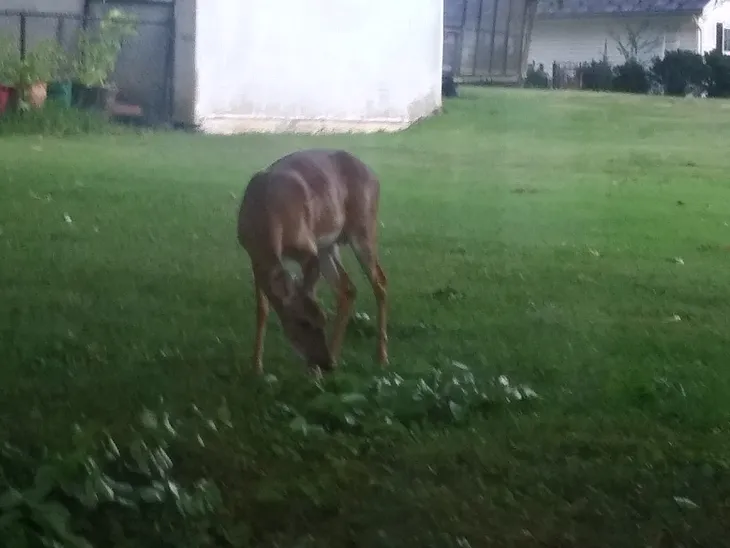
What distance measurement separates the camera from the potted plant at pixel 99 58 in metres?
9.91

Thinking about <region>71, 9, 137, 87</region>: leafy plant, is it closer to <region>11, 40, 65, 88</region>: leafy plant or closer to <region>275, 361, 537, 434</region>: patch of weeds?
<region>11, 40, 65, 88</region>: leafy plant

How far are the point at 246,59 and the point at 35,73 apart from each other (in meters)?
1.78

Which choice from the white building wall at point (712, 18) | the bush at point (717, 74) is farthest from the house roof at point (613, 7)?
the bush at point (717, 74)

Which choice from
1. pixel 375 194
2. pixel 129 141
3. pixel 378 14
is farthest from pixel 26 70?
pixel 375 194

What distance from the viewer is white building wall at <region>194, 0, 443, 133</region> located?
33.3 ft

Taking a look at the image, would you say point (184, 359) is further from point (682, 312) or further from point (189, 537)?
point (682, 312)

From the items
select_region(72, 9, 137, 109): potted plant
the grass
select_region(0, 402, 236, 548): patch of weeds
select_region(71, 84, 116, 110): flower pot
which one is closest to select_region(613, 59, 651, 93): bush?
the grass

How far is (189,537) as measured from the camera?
7.75ft

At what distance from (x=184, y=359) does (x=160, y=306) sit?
2.03 ft

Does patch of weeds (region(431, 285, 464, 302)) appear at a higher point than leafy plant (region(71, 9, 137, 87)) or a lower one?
lower

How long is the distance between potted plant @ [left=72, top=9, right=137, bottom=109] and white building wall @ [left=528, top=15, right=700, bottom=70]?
12.1 ft

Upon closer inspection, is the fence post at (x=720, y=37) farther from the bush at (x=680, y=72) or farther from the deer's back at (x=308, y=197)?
the deer's back at (x=308, y=197)

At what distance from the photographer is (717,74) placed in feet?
38.3

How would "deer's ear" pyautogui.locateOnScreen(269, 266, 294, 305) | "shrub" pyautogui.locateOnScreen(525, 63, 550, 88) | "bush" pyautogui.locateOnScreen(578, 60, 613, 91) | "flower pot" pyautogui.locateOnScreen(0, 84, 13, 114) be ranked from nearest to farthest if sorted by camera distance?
"deer's ear" pyautogui.locateOnScreen(269, 266, 294, 305) < "flower pot" pyautogui.locateOnScreen(0, 84, 13, 114) < "shrub" pyautogui.locateOnScreen(525, 63, 550, 88) < "bush" pyautogui.locateOnScreen(578, 60, 613, 91)
